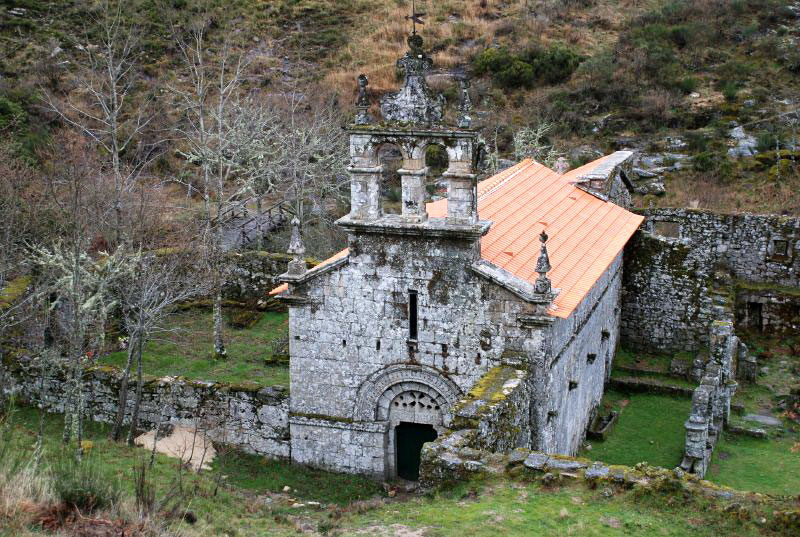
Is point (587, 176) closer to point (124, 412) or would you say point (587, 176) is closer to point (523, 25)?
point (124, 412)

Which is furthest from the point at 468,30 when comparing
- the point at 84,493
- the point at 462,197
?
the point at 84,493

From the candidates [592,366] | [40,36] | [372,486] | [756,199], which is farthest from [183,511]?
[40,36]

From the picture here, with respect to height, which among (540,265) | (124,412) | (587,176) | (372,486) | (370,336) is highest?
(587,176)

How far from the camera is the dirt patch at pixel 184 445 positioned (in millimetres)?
17656

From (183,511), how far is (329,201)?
98.3 feet

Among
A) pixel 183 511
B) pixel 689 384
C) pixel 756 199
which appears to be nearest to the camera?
pixel 183 511

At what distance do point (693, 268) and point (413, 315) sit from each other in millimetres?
12780

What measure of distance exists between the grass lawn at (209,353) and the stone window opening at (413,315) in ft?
20.9

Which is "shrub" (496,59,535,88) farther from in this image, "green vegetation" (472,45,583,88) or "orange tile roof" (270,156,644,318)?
"orange tile roof" (270,156,644,318)

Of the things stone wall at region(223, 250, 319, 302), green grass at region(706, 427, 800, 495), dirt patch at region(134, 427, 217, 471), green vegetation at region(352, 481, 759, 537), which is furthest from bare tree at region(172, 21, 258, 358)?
green grass at region(706, 427, 800, 495)

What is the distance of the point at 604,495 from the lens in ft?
41.7

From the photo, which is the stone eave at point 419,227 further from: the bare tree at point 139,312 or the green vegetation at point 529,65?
the green vegetation at point 529,65

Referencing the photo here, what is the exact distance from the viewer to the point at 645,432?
2162 cm

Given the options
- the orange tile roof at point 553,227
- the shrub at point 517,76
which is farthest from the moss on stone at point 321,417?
the shrub at point 517,76
